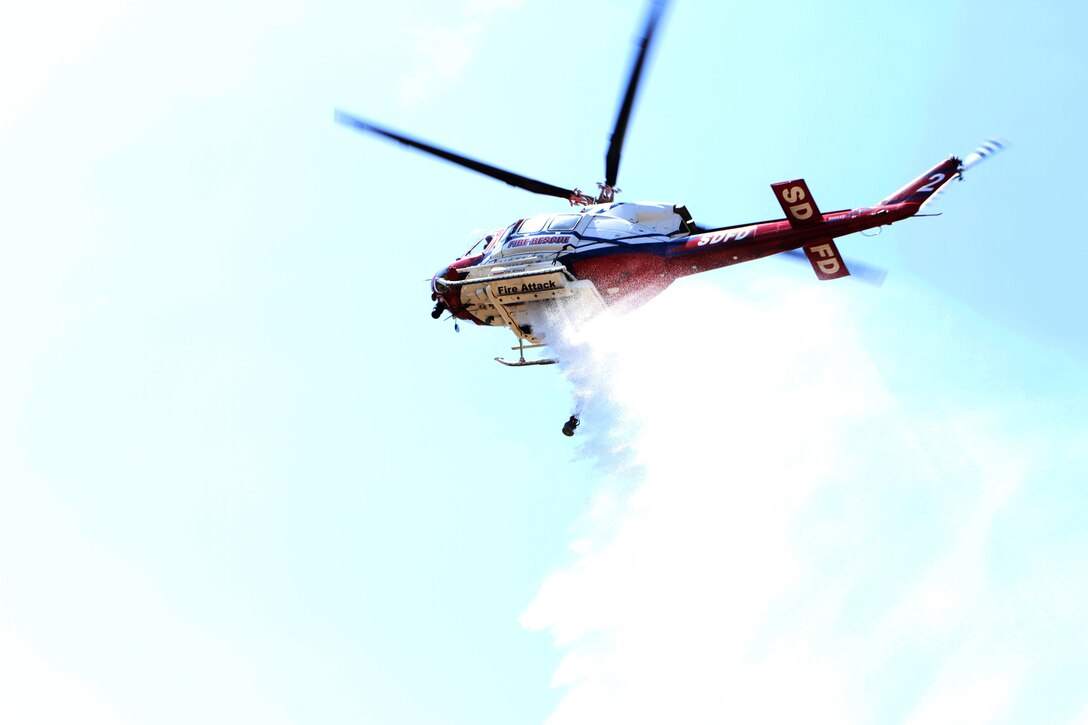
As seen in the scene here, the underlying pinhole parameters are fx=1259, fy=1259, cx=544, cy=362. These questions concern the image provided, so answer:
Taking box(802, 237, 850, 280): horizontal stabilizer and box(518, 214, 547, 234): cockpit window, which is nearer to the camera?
box(802, 237, 850, 280): horizontal stabilizer

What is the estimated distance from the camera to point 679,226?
22781 mm

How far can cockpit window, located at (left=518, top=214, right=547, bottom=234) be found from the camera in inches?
944

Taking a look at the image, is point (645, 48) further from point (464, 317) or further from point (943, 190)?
point (464, 317)

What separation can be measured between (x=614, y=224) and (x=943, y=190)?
233 inches

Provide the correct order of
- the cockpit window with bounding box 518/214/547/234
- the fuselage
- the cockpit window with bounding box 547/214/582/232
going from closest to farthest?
1. the fuselage
2. the cockpit window with bounding box 547/214/582/232
3. the cockpit window with bounding box 518/214/547/234

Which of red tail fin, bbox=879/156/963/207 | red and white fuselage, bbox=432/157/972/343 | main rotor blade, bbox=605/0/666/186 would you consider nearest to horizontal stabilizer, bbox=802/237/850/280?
red and white fuselage, bbox=432/157/972/343

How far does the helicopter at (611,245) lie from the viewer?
67.5ft

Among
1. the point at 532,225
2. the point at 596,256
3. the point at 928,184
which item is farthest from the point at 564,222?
the point at 928,184

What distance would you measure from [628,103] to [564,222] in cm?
288

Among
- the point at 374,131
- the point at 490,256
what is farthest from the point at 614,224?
the point at 374,131

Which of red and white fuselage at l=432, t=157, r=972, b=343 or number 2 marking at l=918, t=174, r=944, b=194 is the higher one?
red and white fuselage at l=432, t=157, r=972, b=343

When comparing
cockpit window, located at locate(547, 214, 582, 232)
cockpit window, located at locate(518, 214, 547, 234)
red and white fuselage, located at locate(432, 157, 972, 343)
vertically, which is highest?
cockpit window, located at locate(518, 214, 547, 234)

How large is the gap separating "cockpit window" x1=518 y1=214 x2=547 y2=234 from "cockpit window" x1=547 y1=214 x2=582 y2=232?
0.22 metres

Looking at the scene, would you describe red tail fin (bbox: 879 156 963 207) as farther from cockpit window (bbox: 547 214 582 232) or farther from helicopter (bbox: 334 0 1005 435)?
cockpit window (bbox: 547 214 582 232)
